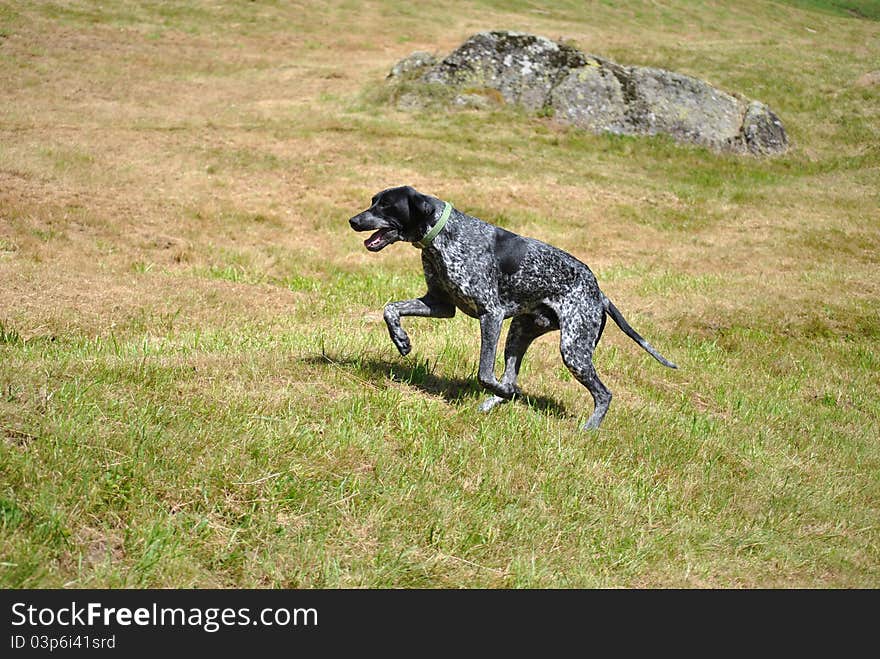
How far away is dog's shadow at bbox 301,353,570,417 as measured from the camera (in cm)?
785

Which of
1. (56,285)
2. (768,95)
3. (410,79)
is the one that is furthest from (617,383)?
(768,95)

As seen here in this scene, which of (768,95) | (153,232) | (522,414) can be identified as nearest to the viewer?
(522,414)

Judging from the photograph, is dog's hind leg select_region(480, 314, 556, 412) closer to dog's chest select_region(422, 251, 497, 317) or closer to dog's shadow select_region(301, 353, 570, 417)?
dog's shadow select_region(301, 353, 570, 417)

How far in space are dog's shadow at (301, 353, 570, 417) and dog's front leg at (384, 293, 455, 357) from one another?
523mm

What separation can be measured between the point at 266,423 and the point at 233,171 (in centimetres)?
1537

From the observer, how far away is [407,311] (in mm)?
7512

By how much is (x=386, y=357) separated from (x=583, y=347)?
231 cm

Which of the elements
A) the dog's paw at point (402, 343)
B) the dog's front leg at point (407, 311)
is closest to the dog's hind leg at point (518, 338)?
the dog's front leg at point (407, 311)

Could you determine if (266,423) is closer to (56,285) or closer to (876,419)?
(56,285)

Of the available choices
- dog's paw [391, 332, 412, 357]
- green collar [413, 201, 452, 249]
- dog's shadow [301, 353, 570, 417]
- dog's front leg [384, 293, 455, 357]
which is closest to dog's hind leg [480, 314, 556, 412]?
dog's shadow [301, 353, 570, 417]

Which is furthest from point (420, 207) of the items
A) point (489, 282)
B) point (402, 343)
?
point (402, 343)

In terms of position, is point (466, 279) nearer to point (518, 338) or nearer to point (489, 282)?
point (489, 282)

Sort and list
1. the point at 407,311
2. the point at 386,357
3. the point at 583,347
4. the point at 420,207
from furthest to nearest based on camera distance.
→ the point at 386,357 → the point at 583,347 → the point at 407,311 → the point at 420,207

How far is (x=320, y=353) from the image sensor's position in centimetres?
850
